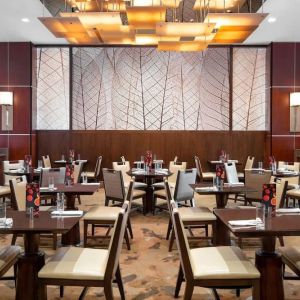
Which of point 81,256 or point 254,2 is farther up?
point 254,2

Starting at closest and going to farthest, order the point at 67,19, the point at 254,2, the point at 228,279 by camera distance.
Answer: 1. the point at 228,279
2. the point at 67,19
3. the point at 254,2

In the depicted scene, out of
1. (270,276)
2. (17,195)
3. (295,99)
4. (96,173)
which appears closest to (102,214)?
(17,195)

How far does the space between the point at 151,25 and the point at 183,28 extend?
1.66 feet

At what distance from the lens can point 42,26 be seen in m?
9.48

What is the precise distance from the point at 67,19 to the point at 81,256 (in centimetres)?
435

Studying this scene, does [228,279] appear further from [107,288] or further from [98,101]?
[98,101]

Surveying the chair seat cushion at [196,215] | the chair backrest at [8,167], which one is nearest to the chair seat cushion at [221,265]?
the chair seat cushion at [196,215]

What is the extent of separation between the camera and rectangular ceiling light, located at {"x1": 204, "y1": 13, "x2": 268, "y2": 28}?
647cm

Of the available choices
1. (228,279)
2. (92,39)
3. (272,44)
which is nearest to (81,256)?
(228,279)

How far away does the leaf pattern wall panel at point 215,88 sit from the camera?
36.3 ft

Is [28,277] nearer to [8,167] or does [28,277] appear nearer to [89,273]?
[89,273]

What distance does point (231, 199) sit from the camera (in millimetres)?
8914

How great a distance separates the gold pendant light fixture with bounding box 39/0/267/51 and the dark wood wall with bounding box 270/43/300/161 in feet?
11.7

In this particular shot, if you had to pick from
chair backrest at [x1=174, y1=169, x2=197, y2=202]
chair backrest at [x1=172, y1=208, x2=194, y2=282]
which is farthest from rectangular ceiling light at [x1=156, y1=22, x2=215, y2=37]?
chair backrest at [x1=172, y1=208, x2=194, y2=282]
